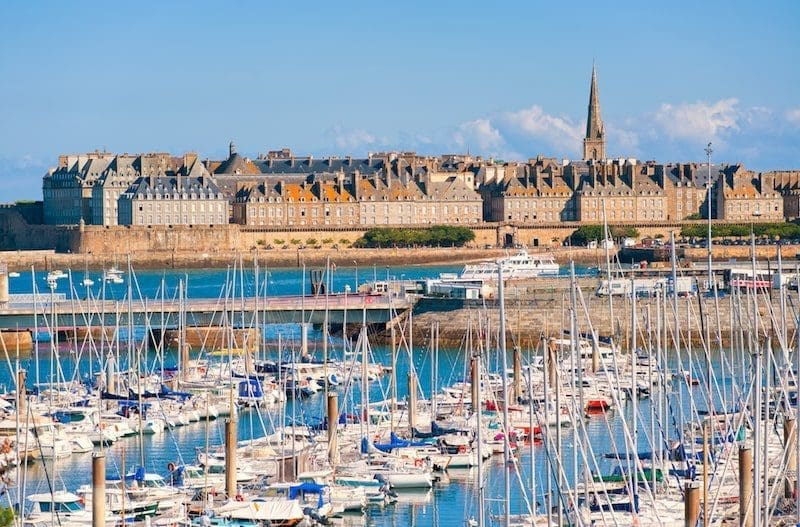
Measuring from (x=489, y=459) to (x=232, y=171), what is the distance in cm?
7330

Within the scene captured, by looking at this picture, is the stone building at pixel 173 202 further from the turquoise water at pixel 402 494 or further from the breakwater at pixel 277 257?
the turquoise water at pixel 402 494

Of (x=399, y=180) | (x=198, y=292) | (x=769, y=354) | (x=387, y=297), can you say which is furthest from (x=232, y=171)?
(x=769, y=354)

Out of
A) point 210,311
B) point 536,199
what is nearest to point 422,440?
point 210,311

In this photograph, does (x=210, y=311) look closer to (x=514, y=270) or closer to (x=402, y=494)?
(x=514, y=270)

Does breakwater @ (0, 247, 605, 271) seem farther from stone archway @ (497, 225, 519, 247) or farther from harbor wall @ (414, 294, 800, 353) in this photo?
harbor wall @ (414, 294, 800, 353)

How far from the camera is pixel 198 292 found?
216 ft

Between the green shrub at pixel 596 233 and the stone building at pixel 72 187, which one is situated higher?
the stone building at pixel 72 187

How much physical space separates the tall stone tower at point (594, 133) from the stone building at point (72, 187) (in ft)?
99.9

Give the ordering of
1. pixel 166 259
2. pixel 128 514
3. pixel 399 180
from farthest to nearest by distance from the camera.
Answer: pixel 399 180 < pixel 166 259 < pixel 128 514

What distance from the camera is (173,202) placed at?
93500 millimetres

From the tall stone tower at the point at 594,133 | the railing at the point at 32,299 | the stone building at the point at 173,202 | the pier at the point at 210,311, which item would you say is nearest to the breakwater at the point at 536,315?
the pier at the point at 210,311

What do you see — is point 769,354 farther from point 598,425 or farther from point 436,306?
point 436,306

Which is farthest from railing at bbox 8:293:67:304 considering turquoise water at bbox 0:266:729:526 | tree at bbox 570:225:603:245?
tree at bbox 570:225:603:245

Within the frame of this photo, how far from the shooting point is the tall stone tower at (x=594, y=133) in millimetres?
118750
